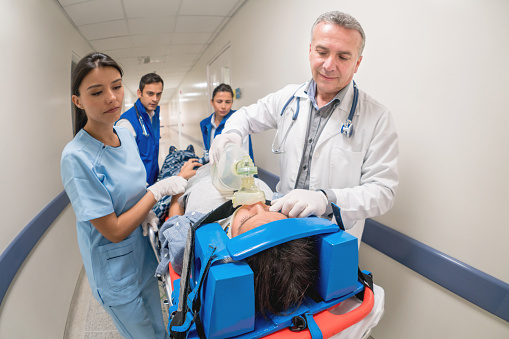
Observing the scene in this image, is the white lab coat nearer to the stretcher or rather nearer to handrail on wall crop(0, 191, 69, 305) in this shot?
the stretcher

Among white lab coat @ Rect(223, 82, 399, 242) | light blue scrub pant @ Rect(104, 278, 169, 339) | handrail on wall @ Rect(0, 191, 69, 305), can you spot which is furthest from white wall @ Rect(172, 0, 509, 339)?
handrail on wall @ Rect(0, 191, 69, 305)

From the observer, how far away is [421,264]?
133 cm

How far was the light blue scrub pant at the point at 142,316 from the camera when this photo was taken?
1257mm

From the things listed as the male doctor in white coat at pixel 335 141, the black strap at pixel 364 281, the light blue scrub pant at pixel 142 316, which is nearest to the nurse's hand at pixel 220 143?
the male doctor in white coat at pixel 335 141

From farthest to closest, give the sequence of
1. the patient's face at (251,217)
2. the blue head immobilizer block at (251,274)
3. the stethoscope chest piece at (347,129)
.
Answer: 1. the stethoscope chest piece at (347,129)
2. the patient's face at (251,217)
3. the blue head immobilizer block at (251,274)

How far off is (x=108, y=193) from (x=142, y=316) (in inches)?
28.0

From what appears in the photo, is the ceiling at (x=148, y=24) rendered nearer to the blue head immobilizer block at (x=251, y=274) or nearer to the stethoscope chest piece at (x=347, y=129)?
the stethoscope chest piece at (x=347, y=129)

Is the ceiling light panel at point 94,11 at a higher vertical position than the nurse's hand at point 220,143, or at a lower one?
higher

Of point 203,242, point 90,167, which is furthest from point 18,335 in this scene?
point 203,242

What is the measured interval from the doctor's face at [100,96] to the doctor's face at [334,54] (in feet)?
3.04

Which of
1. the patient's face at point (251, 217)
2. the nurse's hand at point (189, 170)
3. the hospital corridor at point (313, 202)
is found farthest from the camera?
the nurse's hand at point (189, 170)

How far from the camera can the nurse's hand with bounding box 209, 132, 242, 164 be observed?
141 centimetres

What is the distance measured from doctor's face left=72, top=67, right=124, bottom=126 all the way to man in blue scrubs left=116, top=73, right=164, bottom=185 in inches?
46.8

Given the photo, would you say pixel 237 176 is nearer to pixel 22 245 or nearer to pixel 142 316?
pixel 142 316
